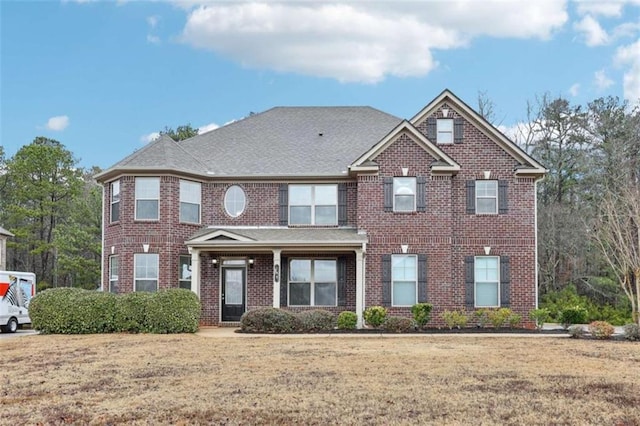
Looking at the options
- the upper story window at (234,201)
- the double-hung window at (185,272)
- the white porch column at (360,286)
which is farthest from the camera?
the upper story window at (234,201)

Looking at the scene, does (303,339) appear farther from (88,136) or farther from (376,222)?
(88,136)

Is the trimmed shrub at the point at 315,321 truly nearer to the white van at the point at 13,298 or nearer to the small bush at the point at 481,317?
the small bush at the point at 481,317

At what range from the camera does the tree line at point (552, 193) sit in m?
34.9

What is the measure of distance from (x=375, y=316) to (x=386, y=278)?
158cm

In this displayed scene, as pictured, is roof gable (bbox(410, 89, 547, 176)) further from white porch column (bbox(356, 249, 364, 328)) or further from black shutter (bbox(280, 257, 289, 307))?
black shutter (bbox(280, 257, 289, 307))

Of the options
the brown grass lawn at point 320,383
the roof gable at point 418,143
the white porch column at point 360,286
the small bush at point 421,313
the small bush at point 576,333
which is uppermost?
the roof gable at point 418,143

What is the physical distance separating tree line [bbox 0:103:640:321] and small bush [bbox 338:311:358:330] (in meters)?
14.5

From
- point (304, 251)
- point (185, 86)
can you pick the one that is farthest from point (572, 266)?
point (185, 86)

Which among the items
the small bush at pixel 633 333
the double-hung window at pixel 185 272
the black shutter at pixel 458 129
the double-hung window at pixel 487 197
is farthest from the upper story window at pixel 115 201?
the small bush at pixel 633 333

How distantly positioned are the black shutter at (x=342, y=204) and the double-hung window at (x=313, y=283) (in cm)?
138

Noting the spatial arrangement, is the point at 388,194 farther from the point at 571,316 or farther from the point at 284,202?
the point at 571,316

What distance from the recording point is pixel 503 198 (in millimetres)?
22891

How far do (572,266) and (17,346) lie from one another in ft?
90.3

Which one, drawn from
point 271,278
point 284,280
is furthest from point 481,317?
point 271,278
